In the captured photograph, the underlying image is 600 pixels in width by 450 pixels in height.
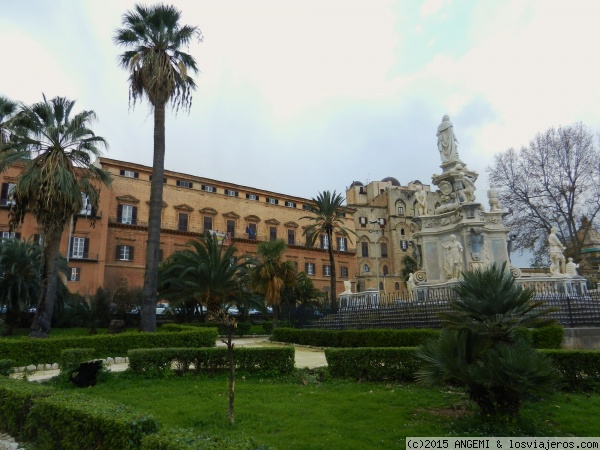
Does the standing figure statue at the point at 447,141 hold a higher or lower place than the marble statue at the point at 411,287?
higher

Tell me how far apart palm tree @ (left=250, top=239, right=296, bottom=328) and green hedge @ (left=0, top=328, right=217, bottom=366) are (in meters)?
9.83

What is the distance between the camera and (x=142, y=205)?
4628 cm

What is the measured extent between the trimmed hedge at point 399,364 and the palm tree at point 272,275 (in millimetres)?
16609

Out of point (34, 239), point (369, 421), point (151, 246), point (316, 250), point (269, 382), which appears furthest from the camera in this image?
point (316, 250)

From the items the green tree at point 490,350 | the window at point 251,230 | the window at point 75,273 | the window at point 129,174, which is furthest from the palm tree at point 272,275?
the window at point 129,174

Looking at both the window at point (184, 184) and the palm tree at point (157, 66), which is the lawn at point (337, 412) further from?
the window at point (184, 184)

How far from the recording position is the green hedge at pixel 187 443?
3.86 m

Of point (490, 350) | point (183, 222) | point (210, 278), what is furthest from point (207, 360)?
point (183, 222)

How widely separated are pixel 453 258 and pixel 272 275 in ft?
39.4

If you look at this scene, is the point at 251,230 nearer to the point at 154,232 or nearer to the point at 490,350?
the point at 154,232

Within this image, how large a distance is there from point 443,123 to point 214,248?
15.6 meters

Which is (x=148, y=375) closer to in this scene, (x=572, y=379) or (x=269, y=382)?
(x=269, y=382)

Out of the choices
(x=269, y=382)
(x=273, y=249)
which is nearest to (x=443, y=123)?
(x=273, y=249)

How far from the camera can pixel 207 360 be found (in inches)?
448
